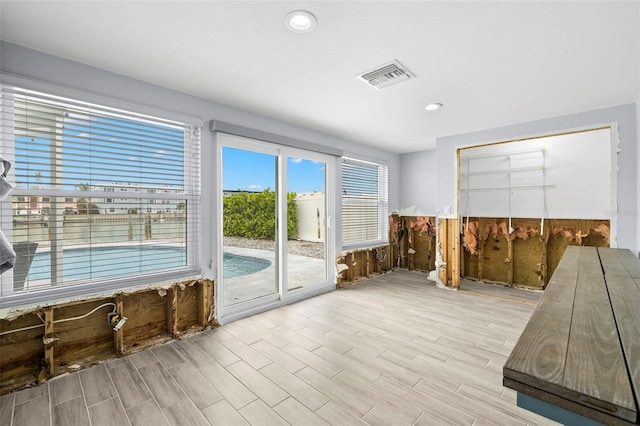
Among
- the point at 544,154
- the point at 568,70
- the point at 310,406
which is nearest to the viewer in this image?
the point at 310,406

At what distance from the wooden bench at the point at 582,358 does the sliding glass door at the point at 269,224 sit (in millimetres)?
2852

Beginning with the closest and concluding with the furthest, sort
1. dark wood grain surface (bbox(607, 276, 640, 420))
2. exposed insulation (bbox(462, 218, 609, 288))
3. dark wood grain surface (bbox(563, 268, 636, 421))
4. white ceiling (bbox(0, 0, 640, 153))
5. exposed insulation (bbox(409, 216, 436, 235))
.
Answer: dark wood grain surface (bbox(563, 268, 636, 421))
dark wood grain surface (bbox(607, 276, 640, 420))
white ceiling (bbox(0, 0, 640, 153))
exposed insulation (bbox(462, 218, 609, 288))
exposed insulation (bbox(409, 216, 436, 235))

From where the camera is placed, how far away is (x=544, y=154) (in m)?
4.44

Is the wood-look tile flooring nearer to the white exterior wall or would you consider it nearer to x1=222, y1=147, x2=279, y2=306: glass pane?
x1=222, y1=147, x2=279, y2=306: glass pane

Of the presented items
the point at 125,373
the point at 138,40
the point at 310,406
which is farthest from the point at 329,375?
the point at 138,40

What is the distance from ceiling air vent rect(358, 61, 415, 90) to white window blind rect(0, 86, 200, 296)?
1.79 m

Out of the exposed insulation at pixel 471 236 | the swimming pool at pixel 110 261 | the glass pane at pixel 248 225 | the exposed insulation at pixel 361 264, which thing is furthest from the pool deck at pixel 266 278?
the exposed insulation at pixel 471 236

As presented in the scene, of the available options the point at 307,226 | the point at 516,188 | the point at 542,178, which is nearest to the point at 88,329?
the point at 307,226

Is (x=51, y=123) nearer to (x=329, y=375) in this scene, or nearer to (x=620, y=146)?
(x=329, y=375)

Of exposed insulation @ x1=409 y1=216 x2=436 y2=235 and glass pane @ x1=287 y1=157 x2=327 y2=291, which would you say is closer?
glass pane @ x1=287 y1=157 x2=327 y2=291

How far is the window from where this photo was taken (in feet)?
16.0

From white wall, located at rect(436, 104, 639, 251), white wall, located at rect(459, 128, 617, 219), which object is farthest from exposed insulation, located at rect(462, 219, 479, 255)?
white wall, located at rect(436, 104, 639, 251)

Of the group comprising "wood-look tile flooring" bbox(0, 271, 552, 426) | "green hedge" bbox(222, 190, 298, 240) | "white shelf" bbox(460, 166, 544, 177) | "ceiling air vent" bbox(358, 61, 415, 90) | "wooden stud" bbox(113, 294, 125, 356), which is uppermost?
"ceiling air vent" bbox(358, 61, 415, 90)

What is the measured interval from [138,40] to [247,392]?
8.38 ft
